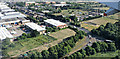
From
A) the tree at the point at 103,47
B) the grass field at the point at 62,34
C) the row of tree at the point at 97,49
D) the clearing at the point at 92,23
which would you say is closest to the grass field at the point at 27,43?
the grass field at the point at 62,34

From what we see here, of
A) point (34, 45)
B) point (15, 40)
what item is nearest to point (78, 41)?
point (34, 45)

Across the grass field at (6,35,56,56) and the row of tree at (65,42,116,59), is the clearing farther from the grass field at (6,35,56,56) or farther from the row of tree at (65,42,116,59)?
the grass field at (6,35,56,56)

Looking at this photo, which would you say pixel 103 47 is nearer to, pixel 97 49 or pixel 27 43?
pixel 97 49

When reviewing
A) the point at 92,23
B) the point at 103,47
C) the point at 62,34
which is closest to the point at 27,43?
the point at 62,34

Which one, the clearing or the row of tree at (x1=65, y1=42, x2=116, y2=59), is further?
the clearing

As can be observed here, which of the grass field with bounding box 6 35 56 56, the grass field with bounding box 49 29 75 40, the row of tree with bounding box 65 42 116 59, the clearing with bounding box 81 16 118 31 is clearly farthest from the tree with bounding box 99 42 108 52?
the clearing with bounding box 81 16 118 31

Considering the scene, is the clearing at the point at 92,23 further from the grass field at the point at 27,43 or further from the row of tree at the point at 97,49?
the grass field at the point at 27,43

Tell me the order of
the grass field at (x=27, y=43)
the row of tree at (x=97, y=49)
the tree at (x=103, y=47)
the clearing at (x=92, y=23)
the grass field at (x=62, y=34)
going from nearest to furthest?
the row of tree at (x=97, y=49) < the tree at (x=103, y=47) < the grass field at (x=27, y=43) < the grass field at (x=62, y=34) < the clearing at (x=92, y=23)

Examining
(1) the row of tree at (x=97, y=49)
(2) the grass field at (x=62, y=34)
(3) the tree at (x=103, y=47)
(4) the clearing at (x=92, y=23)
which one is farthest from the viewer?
(4) the clearing at (x=92, y=23)
